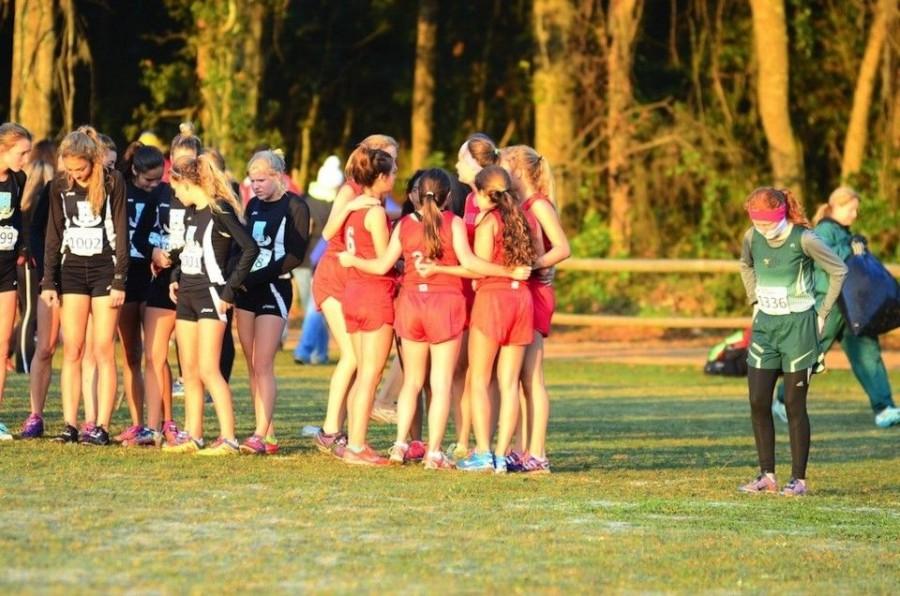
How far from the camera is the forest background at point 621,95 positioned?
82.0ft

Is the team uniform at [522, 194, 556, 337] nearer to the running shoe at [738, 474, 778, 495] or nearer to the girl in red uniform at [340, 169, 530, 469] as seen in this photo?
the girl in red uniform at [340, 169, 530, 469]

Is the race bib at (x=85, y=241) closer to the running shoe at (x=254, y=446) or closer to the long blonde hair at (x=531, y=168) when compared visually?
the running shoe at (x=254, y=446)

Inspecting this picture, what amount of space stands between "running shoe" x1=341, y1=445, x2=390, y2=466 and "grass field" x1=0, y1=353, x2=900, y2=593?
12cm

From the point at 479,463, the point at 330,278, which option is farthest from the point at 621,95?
the point at 479,463

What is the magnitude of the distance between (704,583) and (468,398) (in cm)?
397

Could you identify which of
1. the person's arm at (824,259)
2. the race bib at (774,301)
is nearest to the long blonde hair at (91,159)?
the race bib at (774,301)

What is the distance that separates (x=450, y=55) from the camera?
31.3 meters

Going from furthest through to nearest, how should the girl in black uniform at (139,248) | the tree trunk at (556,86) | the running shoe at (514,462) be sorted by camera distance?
the tree trunk at (556,86) → the girl in black uniform at (139,248) → the running shoe at (514,462)

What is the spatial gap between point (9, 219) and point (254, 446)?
197cm

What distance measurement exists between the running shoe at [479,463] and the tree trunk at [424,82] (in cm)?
1880

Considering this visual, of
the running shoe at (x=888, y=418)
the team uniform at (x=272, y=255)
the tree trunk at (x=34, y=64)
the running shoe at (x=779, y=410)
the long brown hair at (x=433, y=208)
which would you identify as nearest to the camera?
the long brown hair at (x=433, y=208)

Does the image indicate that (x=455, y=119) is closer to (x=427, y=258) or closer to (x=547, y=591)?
(x=427, y=258)

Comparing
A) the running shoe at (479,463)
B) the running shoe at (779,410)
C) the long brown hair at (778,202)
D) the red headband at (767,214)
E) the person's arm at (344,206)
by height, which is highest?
the long brown hair at (778,202)

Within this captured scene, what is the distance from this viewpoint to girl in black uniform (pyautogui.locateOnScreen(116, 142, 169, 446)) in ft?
37.1
